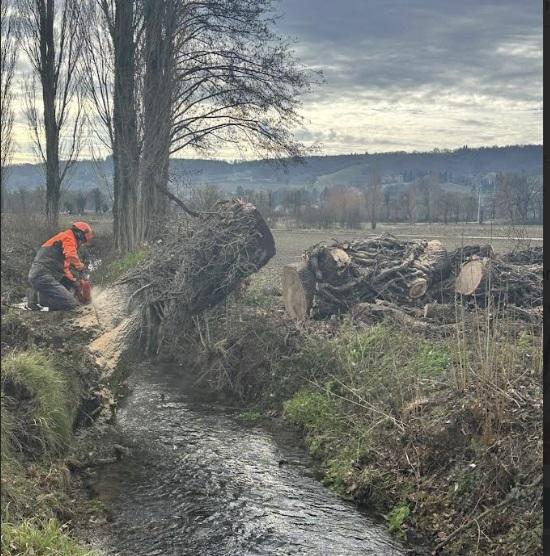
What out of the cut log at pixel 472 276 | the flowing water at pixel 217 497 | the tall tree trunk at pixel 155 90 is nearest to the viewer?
the flowing water at pixel 217 497

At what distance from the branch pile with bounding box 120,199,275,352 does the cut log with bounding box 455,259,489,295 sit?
2.76 m

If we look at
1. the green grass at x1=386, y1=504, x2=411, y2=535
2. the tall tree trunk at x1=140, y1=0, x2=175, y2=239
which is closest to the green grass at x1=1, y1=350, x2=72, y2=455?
the green grass at x1=386, y1=504, x2=411, y2=535

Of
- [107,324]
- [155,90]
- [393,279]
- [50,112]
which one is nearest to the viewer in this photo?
[107,324]

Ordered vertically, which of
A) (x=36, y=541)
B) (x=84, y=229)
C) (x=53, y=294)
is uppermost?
(x=84, y=229)

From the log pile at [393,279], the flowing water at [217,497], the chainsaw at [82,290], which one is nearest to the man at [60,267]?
the chainsaw at [82,290]

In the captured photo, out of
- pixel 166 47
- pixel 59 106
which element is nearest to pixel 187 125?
pixel 166 47

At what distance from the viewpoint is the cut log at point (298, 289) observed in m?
9.48

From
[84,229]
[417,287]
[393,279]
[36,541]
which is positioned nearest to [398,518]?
[36,541]

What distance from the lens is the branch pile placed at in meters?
8.61

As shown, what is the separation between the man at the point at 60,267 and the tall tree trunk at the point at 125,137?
2.55 meters

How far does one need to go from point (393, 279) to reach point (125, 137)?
15.5ft

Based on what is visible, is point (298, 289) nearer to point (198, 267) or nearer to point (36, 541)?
point (198, 267)

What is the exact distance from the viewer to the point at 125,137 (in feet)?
33.6

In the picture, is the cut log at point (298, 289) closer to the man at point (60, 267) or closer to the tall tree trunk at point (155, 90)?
the tall tree trunk at point (155, 90)
